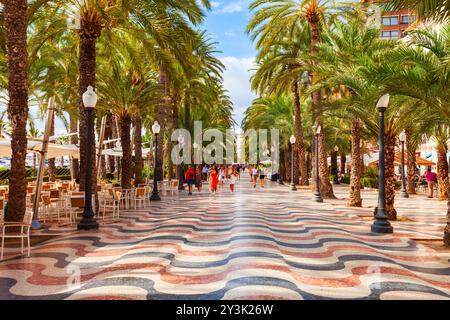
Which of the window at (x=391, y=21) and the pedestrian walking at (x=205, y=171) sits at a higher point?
the window at (x=391, y=21)

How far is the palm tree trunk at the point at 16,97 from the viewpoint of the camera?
852 cm

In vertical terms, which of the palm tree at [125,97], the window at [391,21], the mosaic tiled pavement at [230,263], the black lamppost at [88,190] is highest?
the window at [391,21]

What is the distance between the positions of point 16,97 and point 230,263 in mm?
6196

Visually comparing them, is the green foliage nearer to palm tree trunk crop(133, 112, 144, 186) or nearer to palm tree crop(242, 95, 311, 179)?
palm tree crop(242, 95, 311, 179)

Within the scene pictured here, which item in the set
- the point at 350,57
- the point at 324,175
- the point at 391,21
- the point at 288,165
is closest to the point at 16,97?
the point at 350,57

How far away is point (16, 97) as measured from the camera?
8531mm

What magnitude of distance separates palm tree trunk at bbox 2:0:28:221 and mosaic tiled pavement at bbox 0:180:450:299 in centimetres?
132

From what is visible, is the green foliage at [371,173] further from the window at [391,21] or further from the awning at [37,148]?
the window at [391,21]

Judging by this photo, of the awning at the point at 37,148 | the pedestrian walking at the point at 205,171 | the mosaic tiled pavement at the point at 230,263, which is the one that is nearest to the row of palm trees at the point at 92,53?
the awning at the point at 37,148

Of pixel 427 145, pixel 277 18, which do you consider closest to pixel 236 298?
pixel 277 18

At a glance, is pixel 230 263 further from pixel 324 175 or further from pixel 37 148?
pixel 324 175

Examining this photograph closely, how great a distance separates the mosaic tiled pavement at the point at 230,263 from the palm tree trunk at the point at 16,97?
132 centimetres

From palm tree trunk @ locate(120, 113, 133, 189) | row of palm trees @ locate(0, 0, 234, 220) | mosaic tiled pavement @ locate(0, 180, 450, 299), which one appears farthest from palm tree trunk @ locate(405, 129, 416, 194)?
palm tree trunk @ locate(120, 113, 133, 189)
